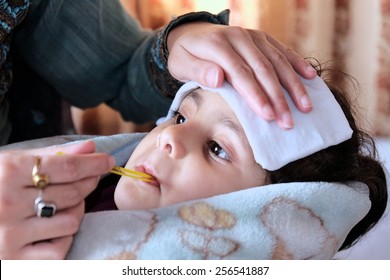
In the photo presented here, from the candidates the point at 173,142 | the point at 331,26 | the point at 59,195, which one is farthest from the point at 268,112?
the point at 331,26

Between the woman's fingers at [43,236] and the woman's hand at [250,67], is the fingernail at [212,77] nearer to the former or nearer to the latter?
the woman's hand at [250,67]

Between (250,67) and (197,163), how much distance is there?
0.15m

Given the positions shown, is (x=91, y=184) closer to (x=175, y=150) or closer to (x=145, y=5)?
(x=175, y=150)

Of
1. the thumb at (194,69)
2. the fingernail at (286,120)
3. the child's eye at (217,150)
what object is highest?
the thumb at (194,69)

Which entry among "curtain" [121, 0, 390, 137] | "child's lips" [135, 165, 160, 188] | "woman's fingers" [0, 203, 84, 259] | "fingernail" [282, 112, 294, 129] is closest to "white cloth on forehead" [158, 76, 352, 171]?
"fingernail" [282, 112, 294, 129]

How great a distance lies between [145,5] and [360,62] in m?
0.72

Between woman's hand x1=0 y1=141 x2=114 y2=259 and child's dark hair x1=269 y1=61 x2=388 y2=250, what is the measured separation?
0.96ft

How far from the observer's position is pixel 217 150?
841 mm

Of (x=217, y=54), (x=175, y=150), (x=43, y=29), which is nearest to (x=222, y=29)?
(x=217, y=54)

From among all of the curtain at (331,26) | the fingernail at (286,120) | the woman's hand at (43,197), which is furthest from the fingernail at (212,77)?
the curtain at (331,26)

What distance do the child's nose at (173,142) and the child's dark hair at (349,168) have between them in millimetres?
135

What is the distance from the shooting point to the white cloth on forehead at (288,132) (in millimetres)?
793

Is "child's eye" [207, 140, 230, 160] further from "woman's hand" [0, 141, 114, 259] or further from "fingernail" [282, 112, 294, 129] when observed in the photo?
"woman's hand" [0, 141, 114, 259]

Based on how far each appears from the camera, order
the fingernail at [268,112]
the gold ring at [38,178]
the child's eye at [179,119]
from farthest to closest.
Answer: the child's eye at [179,119] → the fingernail at [268,112] → the gold ring at [38,178]
